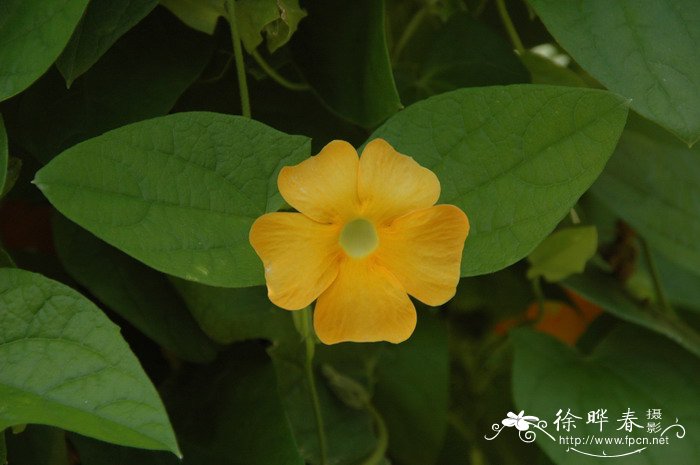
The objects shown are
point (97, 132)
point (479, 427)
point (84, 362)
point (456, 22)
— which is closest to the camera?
point (84, 362)

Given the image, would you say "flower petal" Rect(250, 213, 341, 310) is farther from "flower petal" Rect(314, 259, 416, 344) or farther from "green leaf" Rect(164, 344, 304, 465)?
"green leaf" Rect(164, 344, 304, 465)

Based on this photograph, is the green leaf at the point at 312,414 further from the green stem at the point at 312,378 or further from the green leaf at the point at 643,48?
the green leaf at the point at 643,48

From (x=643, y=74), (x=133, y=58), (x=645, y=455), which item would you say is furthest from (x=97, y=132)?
(x=645, y=455)

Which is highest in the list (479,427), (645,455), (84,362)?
(84,362)

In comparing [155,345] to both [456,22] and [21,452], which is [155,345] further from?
[456,22]

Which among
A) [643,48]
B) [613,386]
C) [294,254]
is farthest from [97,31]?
[613,386]

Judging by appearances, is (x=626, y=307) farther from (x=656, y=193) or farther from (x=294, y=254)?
(x=294, y=254)

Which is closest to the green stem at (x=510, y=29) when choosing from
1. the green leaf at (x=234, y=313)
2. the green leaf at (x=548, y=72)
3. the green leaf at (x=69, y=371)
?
the green leaf at (x=548, y=72)

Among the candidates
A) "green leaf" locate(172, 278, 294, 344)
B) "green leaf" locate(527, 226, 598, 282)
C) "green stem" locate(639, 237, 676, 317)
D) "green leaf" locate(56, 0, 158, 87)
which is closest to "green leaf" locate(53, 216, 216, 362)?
"green leaf" locate(172, 278, 294, 344)
